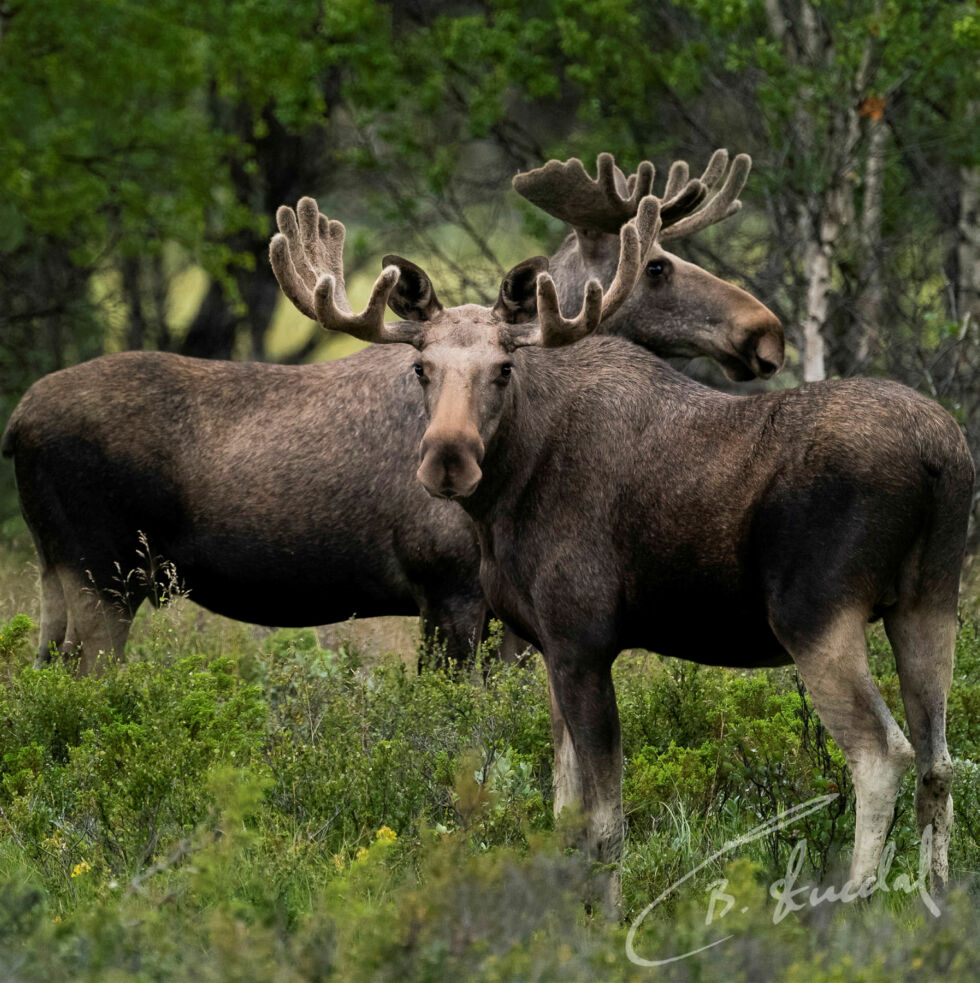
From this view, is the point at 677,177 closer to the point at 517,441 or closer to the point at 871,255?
the point at 517,441

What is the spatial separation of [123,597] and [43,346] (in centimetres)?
1078

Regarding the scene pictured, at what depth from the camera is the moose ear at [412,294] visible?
5.47 meters

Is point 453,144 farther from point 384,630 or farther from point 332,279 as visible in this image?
point 332,279

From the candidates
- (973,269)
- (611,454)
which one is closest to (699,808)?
(611,454)

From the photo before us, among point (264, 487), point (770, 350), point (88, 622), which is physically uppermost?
point (770, 350)

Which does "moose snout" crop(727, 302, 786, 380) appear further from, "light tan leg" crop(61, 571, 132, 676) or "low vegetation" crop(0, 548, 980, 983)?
"light tan leg" crop(61, 571, 132, 676)

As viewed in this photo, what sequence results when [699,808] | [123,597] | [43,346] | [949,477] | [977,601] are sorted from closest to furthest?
[949,477] → [699,808] → [123,597] → [977,601] → [43,346]

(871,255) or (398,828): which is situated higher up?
(398,828)

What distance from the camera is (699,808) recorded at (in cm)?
584

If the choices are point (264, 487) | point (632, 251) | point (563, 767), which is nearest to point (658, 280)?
point (632, 251)

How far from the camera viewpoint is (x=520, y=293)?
5.56 m

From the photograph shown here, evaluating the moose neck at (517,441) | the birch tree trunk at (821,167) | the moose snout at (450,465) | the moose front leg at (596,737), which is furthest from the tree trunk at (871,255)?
the moose snout at (450,465)

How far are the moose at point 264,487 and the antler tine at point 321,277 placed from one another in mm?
1310

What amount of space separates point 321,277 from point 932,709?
2.67 metres
